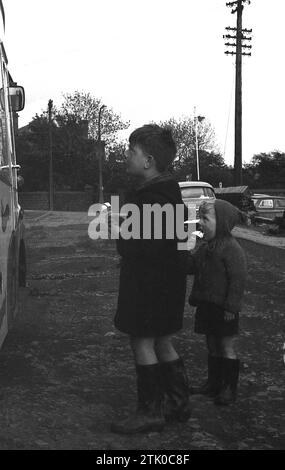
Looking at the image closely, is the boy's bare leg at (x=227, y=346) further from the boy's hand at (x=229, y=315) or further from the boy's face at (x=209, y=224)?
the boy's face at (x=209, y=224)

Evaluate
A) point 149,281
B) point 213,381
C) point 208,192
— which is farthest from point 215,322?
point 208,192

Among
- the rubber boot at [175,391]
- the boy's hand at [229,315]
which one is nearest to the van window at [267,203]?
the boy's hand at [229,315]

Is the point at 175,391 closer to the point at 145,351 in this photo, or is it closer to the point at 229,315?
the point at 145,351

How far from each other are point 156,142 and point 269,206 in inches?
1006

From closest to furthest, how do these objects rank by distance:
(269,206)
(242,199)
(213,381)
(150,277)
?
(150,277)
(213,381)
(242,199)
(269,206)

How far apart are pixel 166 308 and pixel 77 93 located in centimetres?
5952

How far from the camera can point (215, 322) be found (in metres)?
4.38

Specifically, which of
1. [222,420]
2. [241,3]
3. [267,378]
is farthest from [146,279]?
[241,3]

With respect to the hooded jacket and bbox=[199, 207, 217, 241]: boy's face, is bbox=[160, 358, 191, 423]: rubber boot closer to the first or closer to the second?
the hooded jacket

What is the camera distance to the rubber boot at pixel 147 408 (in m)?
3.79

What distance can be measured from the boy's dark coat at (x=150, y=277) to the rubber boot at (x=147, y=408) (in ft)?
0.76

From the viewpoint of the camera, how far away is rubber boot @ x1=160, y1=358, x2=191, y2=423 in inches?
156

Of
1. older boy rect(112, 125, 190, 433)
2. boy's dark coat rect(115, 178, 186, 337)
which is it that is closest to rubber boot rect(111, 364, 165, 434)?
older boy rect(112, 125, 190, 433)
